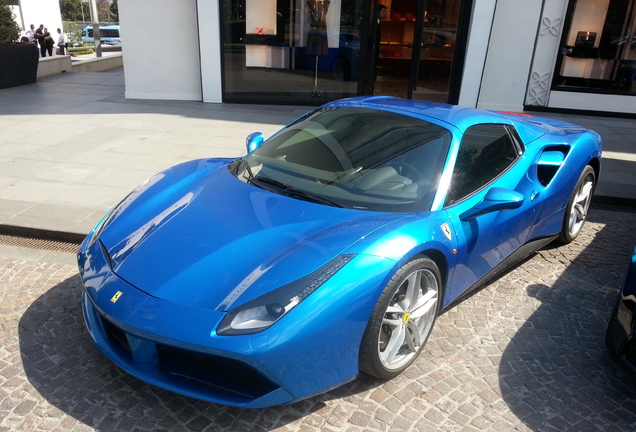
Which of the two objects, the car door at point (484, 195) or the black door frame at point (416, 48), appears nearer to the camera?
the car door at point (484, 195)

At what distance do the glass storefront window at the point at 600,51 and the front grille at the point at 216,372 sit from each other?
10.2 m

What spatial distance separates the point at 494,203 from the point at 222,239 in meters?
1.62

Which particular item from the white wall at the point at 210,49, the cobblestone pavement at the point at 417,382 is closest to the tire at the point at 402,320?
the cobblestone pavement at the point at 417,382

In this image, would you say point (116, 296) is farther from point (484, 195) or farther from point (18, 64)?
point (18, 64)

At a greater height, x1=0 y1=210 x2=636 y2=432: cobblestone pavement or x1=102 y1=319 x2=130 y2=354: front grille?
x1=102 y1=319 x2=130 y2=354: front grille

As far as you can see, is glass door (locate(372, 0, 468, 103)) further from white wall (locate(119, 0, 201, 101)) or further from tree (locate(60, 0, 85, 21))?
tree (locate(60, 0, 85, 21))

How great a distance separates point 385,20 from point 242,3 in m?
3.20

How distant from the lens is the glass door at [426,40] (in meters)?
10.3

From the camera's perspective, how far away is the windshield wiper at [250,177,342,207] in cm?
312

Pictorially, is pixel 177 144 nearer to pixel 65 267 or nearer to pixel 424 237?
pixel 65 267

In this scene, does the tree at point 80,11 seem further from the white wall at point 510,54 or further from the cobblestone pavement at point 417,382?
the cobblestone pavement at point 417,382

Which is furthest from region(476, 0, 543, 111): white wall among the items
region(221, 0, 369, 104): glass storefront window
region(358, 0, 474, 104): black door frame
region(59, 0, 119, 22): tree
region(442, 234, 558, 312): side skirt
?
region(59, 0, 119, 22): tree

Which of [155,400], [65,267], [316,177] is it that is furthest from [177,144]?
[155,400]

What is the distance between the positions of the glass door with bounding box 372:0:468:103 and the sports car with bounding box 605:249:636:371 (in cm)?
817
